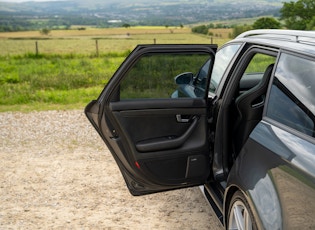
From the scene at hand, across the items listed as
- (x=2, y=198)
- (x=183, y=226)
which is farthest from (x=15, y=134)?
(x=183, y=226)

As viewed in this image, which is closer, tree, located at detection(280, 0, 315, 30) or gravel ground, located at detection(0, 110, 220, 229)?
gravel ground, located at detection(0, 110, 220, 229)

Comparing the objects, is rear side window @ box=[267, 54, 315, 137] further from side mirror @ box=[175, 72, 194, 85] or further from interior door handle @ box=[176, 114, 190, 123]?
side mirror @ box=[175, 72, 194, 85]

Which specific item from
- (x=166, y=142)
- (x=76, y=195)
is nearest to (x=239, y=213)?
(x=166, y=142)

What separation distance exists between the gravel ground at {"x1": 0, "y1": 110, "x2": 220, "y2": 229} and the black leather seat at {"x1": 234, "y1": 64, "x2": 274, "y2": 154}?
1.01m

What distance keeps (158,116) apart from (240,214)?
0.94 m

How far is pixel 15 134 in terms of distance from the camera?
23.4 ft

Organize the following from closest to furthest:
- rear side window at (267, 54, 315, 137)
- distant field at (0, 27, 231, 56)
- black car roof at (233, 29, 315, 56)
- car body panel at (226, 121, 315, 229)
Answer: car body panel at (226, 121, 315, 229)
rear side window at (267, 54, 315, 137)
black car roof at (233, 29, 315, 56)
distant field at (0, 27, 231, 56)

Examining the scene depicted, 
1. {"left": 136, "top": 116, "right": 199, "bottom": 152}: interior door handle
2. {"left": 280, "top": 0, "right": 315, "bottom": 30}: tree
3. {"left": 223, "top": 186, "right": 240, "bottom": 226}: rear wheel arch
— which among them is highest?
{"left": 136, "top": 116, "right": 199, "bottom": 152}: interior door handle

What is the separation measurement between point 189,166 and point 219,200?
0.34 metres

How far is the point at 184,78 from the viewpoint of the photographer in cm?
331

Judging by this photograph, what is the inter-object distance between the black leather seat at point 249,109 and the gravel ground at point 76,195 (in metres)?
1.01

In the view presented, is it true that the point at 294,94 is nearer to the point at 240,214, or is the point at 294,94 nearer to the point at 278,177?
the point at 278,177

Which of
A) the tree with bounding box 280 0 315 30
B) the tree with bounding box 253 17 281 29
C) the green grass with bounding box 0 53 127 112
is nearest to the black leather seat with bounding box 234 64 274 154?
the green grass with bounding box 0 53 127 112

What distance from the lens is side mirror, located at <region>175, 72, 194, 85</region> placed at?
3.25 meters
